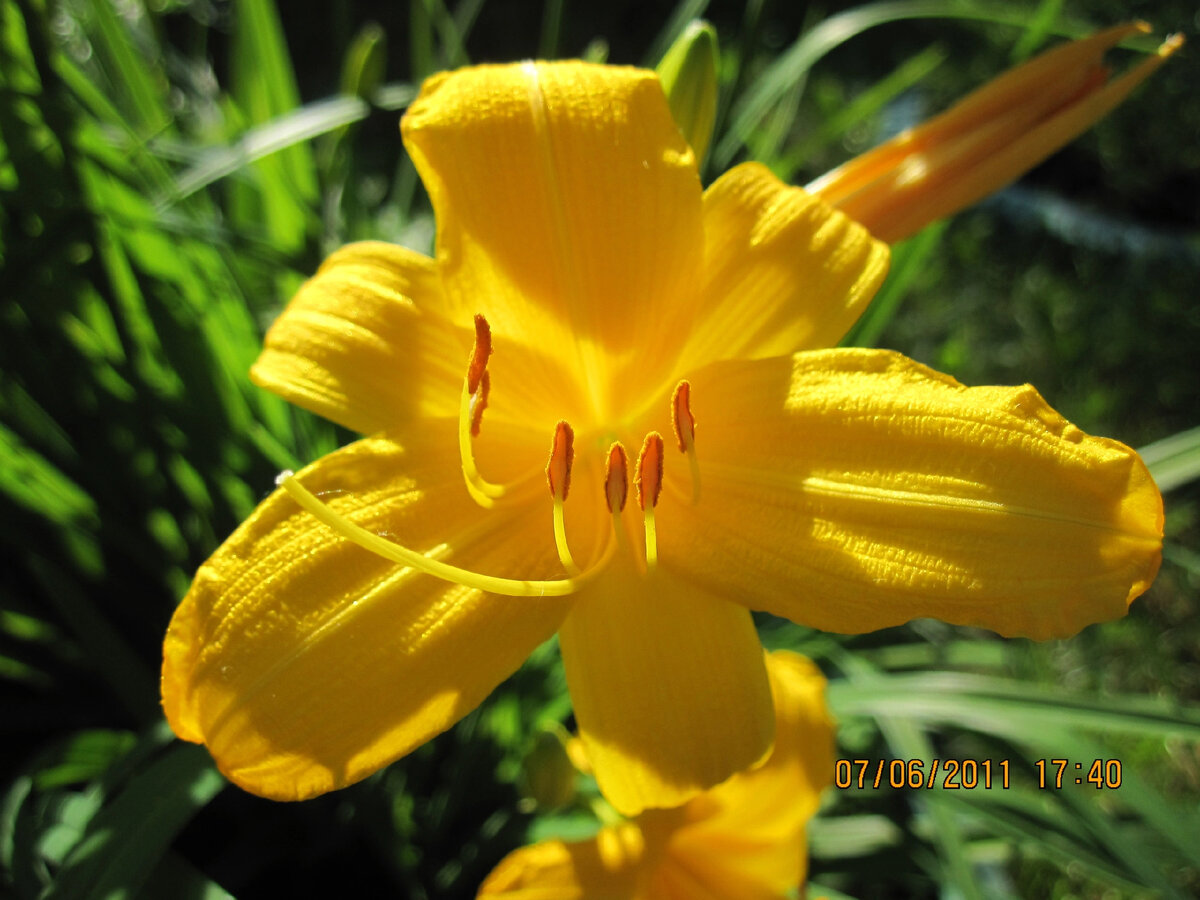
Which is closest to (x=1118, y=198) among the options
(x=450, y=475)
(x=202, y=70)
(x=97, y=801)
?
(x=202, y=70)

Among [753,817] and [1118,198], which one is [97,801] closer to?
[753,817]

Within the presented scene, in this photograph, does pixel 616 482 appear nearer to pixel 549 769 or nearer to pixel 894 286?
pixel 549 769

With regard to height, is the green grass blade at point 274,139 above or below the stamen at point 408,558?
above

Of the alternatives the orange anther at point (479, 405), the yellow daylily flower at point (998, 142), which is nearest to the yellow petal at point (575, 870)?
the orange anther at point (479, 405)

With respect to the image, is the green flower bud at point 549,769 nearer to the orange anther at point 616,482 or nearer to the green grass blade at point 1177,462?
the orange anther at point 616,482

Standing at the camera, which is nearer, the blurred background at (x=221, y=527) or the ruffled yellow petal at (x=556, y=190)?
the ruffled yellow petal at (x=556, y=190)

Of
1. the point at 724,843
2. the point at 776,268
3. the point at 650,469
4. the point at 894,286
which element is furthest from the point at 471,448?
the point at 894,286
